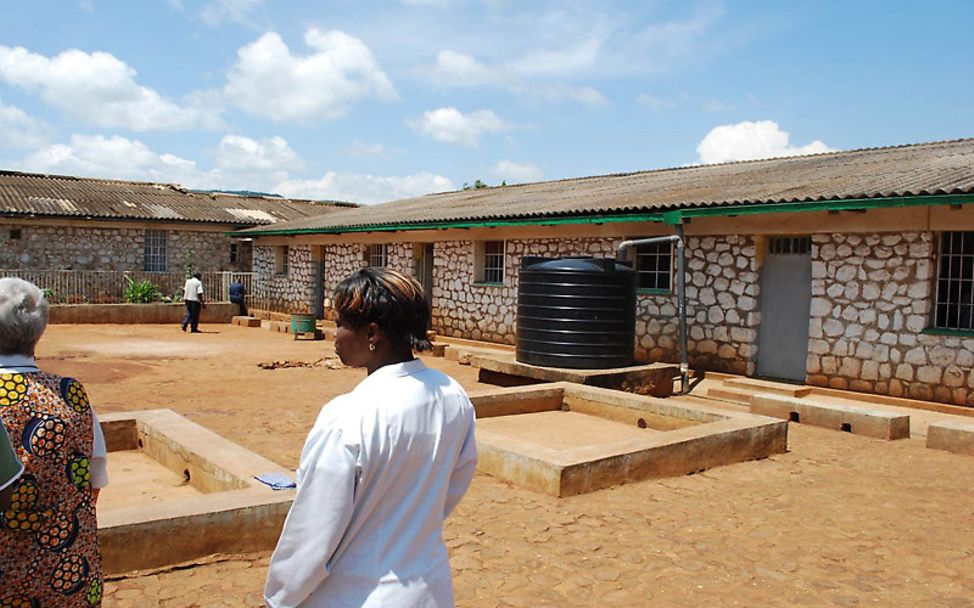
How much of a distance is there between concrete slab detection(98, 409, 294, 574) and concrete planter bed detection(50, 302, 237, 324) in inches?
693

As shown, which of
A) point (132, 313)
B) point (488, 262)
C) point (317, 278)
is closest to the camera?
point (488, 262)

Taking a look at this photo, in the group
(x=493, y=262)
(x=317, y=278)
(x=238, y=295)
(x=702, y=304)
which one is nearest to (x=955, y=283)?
(x=702, y=304)

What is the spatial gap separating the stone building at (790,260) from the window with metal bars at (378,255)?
2.84 m

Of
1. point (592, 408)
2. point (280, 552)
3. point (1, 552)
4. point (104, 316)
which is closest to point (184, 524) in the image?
point (1, 552)

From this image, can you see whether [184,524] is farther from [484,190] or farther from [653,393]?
[484,190]

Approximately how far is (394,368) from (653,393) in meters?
9.65

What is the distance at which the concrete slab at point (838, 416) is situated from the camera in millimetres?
8570

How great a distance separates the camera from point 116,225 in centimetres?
2562

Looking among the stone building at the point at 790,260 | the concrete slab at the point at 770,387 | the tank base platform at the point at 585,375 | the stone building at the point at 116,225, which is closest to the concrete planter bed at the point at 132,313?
the stone building at the point at 116,225

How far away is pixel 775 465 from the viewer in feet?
23.9

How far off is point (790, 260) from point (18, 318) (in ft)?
35.6

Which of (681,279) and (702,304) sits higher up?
(681,279)

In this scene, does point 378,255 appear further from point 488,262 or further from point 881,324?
point 881,324

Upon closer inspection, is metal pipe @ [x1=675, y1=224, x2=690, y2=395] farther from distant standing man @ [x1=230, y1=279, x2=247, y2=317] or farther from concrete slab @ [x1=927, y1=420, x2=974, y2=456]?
distant standing man @ [x1=230, y1=279, x2=247, y2=317]
